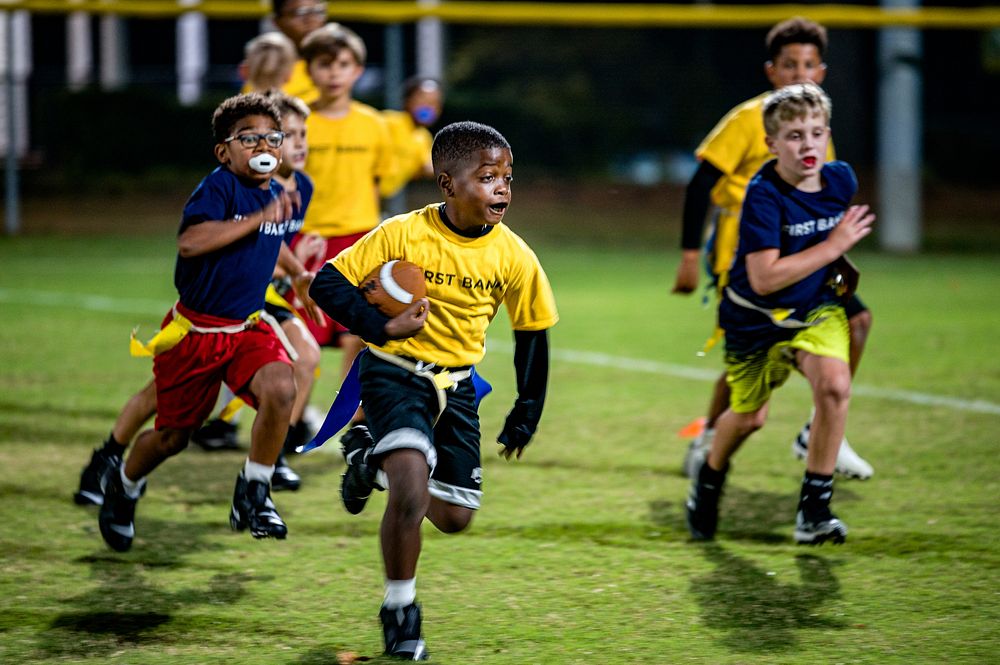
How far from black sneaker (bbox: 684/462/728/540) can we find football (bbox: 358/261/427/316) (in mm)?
1639

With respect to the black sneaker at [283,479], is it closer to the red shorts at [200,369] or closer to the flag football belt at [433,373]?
the red shorts at [200,369]

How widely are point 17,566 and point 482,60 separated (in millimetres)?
19568

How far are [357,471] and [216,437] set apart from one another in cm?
297

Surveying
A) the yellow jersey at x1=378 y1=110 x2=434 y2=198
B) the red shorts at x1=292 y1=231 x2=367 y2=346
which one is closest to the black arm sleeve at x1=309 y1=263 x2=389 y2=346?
the red shorts at x1=292 y1=231 x2=367 y2=346

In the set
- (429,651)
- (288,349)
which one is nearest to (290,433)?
(288,349)

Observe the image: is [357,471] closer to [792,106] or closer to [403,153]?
[792,106]

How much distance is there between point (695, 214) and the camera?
6.32 metres

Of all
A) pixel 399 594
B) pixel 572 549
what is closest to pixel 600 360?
pixel 572 549

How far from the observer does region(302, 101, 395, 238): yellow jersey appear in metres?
7.01

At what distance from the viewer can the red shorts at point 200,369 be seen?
16.7ft

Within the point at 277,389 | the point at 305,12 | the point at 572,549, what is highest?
the point at 305,12

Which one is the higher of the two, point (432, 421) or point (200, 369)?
point (432, 421)

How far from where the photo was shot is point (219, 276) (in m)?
5.11

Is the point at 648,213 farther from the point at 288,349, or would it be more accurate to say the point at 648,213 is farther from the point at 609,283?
the point at 288,349
